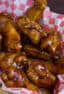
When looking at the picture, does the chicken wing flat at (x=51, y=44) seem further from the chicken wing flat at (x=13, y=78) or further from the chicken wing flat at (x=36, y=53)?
the chicken wing flat at (x=13, y=78)

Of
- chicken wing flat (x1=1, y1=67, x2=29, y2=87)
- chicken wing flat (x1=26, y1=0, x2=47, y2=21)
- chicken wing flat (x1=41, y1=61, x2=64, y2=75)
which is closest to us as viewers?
chicken wing flat (x1=1, y1=67, x2=29, y2=87)

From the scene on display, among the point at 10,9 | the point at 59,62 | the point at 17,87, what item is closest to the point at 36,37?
the point at 59,62

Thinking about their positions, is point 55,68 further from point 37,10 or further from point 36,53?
point 37,10

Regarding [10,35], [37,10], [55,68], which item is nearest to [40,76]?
[55,68]

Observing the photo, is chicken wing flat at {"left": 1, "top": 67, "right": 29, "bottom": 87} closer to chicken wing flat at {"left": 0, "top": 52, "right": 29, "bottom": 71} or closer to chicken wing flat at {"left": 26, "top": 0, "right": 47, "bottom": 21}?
chicken wing flat at {"left": 0, "top": 52, "right": 29, "bottom": 71}

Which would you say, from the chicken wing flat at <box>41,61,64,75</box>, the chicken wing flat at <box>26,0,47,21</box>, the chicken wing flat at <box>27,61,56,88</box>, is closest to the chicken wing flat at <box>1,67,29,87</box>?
the chicken wing flat at <box>27,61,56,88</box>

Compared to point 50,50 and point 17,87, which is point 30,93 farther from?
point 50,50

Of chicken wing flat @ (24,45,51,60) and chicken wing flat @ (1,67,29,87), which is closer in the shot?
chicken wing flat @ (1,67,29,87)

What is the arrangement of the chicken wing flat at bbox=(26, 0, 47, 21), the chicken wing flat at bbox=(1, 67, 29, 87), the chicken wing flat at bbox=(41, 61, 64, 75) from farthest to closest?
the chicken wing flat at bbox=(26, 0, 47, 21) < the chicken wing flat at bbox=(41, 61, 64, 75) < the chicken wing flat at bbox=(1, 67, 29, 87)

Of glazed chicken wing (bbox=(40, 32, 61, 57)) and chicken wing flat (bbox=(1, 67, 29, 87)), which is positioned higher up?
glazed chicken wing (bbox=(40, 32, 61, 57))
